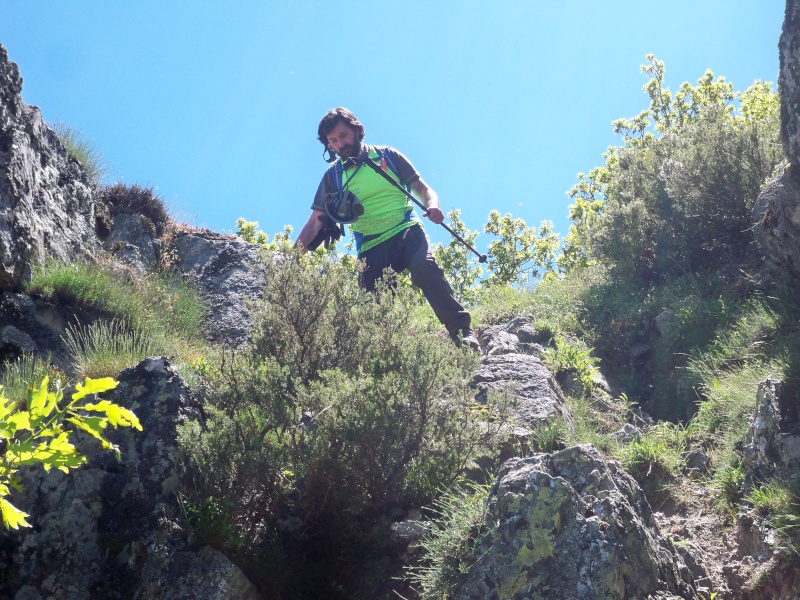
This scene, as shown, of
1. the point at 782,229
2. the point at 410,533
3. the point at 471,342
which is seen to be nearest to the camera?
the point at 410,533

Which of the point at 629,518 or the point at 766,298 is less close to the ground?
the point at 766,298

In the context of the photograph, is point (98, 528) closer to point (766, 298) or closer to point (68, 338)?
point (68, 338)

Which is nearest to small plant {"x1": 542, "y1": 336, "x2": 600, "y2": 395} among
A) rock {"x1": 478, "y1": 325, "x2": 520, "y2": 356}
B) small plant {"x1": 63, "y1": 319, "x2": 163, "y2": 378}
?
rock {"x1": 478, "y1": 325, "x2": 520, "y2": 356}

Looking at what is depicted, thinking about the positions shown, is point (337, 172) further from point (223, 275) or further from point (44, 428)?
point (44, 428)

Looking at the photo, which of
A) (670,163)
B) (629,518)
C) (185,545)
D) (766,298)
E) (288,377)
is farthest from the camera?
(670,163)

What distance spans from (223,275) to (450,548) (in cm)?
594

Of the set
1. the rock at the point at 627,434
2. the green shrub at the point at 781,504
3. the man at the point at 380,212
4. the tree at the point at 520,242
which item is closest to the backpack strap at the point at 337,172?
the man at the point at 380,212

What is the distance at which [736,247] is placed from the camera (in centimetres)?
782

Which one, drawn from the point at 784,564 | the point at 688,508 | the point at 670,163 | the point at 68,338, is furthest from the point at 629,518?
the point at 670,163

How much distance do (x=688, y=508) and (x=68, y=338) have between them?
507cm

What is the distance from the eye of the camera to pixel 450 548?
3854 millimetres

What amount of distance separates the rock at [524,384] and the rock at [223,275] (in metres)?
2.76

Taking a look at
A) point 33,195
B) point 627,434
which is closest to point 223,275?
point 33,195

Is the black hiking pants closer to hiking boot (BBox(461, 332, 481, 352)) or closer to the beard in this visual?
hiking boot (BBox(461, 332, 481, 352))
